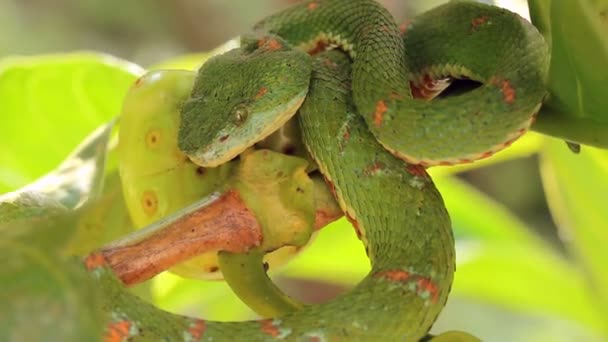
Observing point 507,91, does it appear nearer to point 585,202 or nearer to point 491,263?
point 585,202

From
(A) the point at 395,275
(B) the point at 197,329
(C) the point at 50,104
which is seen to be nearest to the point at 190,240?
(B) the point at 197,329

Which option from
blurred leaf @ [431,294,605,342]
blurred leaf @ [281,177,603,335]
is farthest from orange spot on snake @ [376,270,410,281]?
blurred leaf @ [431,294,605,342]

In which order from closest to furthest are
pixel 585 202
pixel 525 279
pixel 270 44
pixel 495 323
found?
pixel 270 44
pixel 585 202
pixel 525 279
pixel 495 323

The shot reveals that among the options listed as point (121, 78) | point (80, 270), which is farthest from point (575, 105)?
point (121, 78)

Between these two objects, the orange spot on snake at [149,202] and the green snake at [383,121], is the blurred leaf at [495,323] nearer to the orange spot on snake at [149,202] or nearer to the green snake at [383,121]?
the green snake at [383,121]

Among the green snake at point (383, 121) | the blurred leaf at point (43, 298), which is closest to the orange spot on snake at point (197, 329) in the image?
the green snake at point (383, 121)
